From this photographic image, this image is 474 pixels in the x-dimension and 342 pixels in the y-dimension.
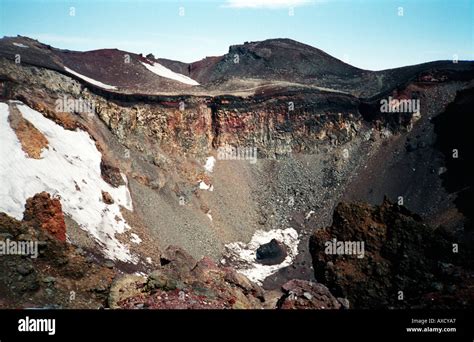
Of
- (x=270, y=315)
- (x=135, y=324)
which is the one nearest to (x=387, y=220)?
(x=270, y=315)

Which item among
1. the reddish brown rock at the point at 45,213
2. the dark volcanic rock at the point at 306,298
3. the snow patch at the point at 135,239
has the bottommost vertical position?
the snow patch at the point at 135,239

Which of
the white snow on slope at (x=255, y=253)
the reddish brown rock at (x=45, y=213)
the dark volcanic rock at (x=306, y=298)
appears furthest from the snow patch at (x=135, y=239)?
Result: the dark volcanic rock at (x=306, y=298)

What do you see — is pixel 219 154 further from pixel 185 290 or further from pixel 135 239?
pixel 185 290

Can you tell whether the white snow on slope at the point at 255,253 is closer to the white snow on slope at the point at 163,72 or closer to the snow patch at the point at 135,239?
the snow patch at the point at 135,239

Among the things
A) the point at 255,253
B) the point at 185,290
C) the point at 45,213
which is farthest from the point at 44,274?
→ the point at 255,253

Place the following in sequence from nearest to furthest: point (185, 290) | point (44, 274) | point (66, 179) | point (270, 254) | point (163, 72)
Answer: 1. point (185, 290)
2. point (44, 274)
3. point (66, 179)
4. point (270, 254)
5. point (163, 72)

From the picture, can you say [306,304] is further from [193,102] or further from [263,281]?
[193,102]
